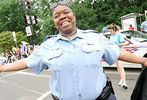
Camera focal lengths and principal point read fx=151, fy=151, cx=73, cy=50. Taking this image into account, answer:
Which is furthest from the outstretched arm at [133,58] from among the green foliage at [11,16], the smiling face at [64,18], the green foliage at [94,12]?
the green foliage at [11,16]

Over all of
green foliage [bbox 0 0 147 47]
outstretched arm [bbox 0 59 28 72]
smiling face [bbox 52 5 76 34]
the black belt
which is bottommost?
the black belt

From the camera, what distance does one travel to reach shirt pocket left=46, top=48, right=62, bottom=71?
1444mm

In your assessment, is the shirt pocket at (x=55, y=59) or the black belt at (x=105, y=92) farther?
the black belt at (x=105, y=92)

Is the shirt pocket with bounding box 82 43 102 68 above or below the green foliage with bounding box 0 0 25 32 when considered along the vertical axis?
below

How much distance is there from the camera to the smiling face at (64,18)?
1517 mm

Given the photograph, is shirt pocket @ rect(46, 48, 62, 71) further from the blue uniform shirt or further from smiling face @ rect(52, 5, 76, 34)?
smiling face @ rect(52, 5, 76, 34)

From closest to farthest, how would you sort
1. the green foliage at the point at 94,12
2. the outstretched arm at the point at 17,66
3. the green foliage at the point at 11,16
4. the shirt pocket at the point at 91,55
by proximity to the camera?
1. the shirt pocket at the point at 91,55
2. the outstretched arm at the point at 17,66
3. the green foliage at the point at 94,12
4. the green foliage at the point at 11,16

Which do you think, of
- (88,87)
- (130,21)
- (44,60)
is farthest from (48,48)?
(130,21)

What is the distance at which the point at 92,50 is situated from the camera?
146 centimetres

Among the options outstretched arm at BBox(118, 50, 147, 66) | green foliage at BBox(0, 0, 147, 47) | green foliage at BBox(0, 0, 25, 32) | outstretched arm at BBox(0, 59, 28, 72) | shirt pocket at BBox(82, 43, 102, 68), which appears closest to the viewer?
shirt pocket at BBox(82, 43, 102, 68)

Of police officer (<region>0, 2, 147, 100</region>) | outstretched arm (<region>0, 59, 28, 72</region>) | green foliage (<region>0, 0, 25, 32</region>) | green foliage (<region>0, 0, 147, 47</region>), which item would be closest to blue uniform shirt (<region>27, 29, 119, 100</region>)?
police officer (<region>0, 2, 147, 100</region>)

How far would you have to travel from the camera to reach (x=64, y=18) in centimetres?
152

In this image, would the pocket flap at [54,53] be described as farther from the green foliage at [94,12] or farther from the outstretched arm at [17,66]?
the green foliage at [94,12]

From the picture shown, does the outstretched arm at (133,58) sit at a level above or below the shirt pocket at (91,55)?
below
